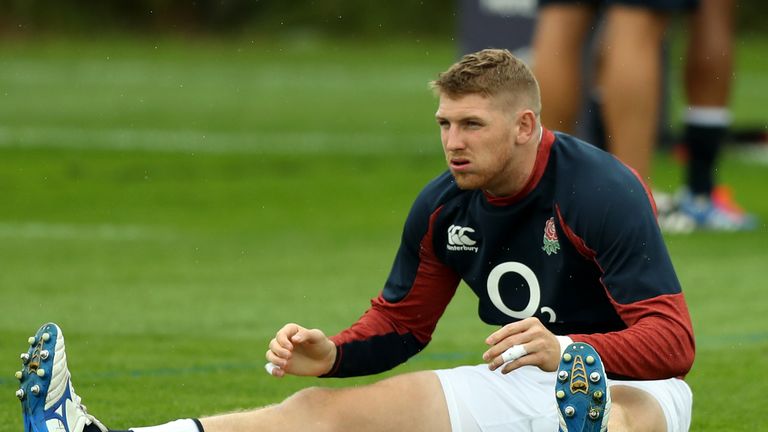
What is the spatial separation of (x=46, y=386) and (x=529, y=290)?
127 cm

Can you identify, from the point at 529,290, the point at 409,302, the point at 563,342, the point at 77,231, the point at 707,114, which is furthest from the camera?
the point at 77,231

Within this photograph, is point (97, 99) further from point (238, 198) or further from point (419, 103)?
point (238, 198)

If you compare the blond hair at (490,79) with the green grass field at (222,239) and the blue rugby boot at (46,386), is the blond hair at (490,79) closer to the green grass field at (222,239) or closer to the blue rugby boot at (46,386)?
the blue rugby boot at (46,386)

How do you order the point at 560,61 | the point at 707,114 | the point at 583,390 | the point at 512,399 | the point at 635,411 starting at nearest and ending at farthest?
→ 1. the point at 583,390
2. the point at 635,411
3. the point at 512,399
4. the point at 560,61
5. the point at 707,114

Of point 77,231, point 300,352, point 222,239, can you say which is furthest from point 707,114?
point 300,352

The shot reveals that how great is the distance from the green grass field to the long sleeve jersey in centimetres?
73

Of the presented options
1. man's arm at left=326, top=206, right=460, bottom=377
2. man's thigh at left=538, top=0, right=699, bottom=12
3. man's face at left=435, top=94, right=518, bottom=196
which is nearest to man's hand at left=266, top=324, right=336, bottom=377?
man's arm at left=326, top=206, right=460, bottom=377

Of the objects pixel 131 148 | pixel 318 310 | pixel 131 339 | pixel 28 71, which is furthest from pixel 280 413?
pixel 28 71

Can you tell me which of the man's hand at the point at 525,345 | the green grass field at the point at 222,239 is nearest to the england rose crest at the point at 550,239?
the man's hand at the point at 525,345

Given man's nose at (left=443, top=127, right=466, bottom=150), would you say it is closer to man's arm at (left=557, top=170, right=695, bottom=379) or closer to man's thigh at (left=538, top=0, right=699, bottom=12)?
man's arm at (left=557, top=170, right=695, bottom=379)

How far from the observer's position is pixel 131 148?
12758mm

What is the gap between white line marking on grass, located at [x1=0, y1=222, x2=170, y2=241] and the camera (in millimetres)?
8906

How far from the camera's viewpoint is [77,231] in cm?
912

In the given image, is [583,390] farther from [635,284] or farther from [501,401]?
[501,401]
